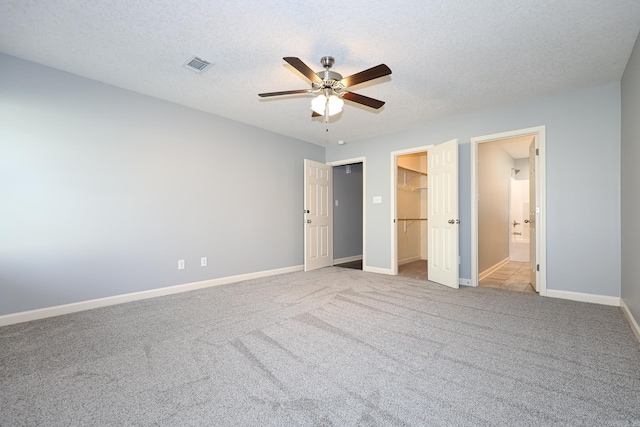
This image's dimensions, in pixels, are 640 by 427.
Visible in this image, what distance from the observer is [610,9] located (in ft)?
6.90

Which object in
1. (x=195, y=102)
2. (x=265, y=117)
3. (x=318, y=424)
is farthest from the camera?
(x=265, y=117)

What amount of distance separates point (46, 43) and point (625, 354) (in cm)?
524

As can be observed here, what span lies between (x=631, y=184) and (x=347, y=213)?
474cm

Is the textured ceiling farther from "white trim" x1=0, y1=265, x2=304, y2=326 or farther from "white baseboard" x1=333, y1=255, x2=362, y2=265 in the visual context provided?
"white baseboard" x1=333, y1=255, x2=362, y2=265

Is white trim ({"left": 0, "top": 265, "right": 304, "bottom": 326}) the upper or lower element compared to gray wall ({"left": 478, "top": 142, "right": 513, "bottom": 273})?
lower

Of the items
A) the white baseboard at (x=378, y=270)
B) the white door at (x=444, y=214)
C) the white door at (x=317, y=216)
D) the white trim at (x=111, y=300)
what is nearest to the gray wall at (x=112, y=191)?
the white trim at (x=111, y=300)

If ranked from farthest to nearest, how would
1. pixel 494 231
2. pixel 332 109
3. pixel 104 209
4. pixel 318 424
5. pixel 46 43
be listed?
1. pixel 494 231
2. pixel 104 209
3. pixel 332 109
4. pixel 46 43
5. pixel 318 424

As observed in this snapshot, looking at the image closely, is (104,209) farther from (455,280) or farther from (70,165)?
(455,280)

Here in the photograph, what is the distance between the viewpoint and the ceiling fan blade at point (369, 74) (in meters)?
2.24

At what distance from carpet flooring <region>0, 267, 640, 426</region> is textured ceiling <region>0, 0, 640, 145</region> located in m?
2.49

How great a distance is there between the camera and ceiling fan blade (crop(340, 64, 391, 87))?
2.24m

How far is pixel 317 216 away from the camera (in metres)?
5.72

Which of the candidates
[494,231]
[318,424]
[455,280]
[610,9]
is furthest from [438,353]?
[494,231]

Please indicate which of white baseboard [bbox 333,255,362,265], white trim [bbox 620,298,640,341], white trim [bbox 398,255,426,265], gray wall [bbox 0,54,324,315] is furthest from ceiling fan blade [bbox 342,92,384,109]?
white trim [bbox 398,255,426,265]
